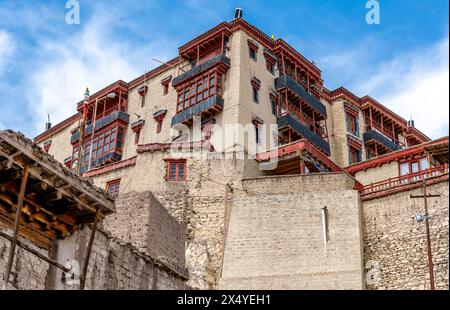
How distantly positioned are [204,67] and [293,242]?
14611mm

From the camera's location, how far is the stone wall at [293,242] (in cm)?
3366

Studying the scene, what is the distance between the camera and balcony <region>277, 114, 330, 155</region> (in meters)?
45.6

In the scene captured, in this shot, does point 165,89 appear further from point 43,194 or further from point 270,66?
point 43,194

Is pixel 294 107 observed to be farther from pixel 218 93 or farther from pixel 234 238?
pixel 234 238

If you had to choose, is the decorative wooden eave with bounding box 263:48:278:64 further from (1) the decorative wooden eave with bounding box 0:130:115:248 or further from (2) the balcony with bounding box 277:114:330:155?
(1) the decorative wooden eave with bounding box 0:130:115:248

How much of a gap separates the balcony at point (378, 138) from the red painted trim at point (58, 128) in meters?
19.9

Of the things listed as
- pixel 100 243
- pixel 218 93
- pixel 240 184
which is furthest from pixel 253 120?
pixel 100 243

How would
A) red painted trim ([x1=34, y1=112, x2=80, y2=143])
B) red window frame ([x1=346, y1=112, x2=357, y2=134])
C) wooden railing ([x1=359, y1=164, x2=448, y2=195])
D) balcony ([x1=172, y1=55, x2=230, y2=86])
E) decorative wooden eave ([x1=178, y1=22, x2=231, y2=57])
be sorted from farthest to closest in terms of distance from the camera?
red painted trim ([x1=34, y1=112, x2=80, y2=143]) < red window frame ([x1=346, y1=112, x2=357, y2=134]) < decorative wooden eave ([x1=178, y1=22, x2=231, y2=57]) < balcony ([x1=172, y1=55, x2=230, y2=86]) < wooden railing ([x1=359, y1=164, x2=448, y2=195])

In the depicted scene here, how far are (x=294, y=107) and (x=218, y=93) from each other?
5.91 m

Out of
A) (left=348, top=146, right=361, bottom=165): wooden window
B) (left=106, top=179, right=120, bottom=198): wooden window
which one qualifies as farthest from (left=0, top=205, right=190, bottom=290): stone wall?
(left=348, top=146, right=361, bottom=165): wooden window

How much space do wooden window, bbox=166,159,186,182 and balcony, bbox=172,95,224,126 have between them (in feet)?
13.9

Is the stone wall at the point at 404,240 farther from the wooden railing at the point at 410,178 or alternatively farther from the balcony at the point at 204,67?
the balcony at the point at 204,67

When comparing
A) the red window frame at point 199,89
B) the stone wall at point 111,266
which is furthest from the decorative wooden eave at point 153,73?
the stone wall at point 111,266

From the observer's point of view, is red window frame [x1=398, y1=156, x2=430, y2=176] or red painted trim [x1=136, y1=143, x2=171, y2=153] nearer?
red window frame [x1=398, y1=156, x2=430, y2=176]
